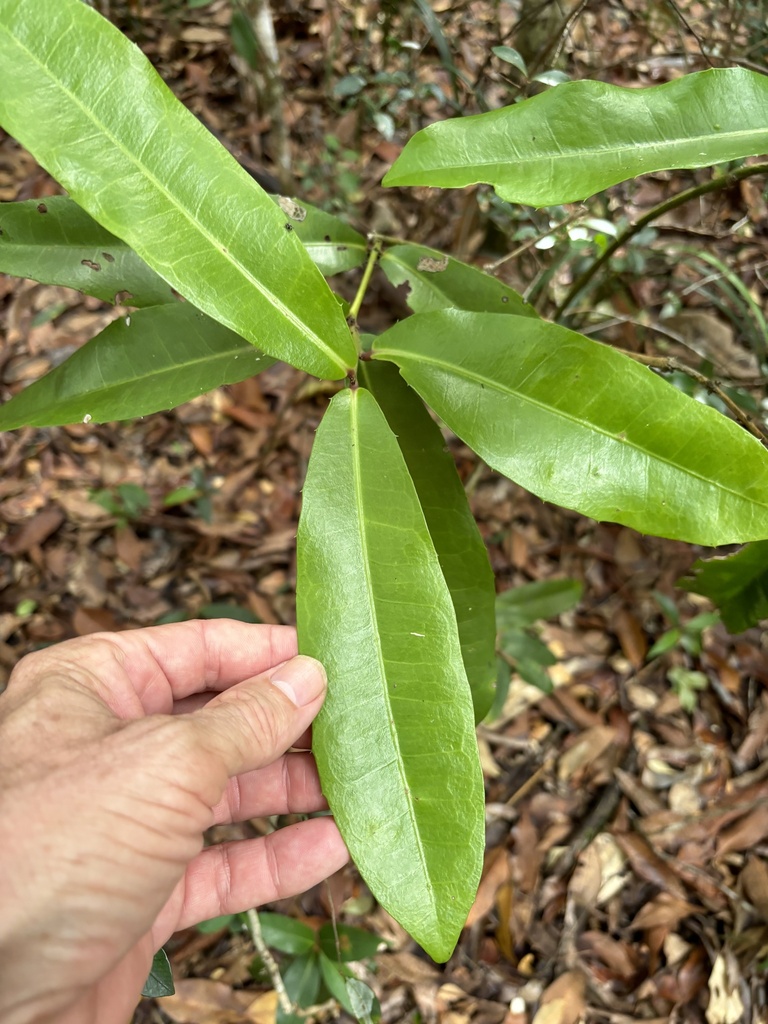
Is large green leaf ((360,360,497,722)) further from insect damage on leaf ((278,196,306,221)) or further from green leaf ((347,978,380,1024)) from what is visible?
green leaf ((347,978,380,1024))

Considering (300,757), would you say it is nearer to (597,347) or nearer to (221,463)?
(597,347)

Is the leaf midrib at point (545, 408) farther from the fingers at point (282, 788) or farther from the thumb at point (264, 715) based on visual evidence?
the fingers at point (282, 788)

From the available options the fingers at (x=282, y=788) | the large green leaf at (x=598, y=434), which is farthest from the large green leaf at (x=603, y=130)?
the fingers at (x=282, y=788)

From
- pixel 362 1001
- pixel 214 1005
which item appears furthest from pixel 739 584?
pixel 214 1005

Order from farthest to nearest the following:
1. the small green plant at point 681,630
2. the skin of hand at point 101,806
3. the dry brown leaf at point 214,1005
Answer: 1. the small green plant at point 681,630
2. the dry brown leaf at point 214,1005
3. the skin of hand at point 101,806

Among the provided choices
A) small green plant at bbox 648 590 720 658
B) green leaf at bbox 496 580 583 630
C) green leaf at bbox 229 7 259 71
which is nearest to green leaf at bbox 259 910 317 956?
green leaf at bbox 496 580 583 630

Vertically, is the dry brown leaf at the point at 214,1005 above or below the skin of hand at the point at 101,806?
below
